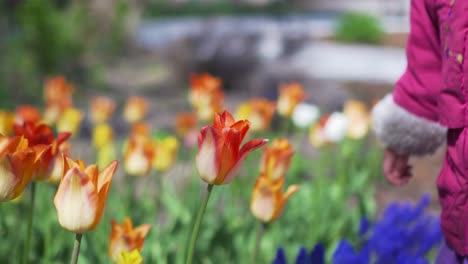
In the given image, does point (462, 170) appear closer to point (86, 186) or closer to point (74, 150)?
point (86, 186)

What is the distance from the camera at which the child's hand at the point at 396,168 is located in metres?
1.72

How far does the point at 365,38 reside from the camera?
12539 mm

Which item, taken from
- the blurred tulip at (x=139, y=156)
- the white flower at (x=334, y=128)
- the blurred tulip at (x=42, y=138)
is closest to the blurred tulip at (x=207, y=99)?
the white flower at (x=334, y=128)

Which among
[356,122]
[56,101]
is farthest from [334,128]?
[56,101]

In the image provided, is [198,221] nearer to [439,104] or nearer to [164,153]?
[439,104]

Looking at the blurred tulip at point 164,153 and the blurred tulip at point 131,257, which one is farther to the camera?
the blurred tulip at point 164,153

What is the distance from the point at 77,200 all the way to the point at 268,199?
0.56m

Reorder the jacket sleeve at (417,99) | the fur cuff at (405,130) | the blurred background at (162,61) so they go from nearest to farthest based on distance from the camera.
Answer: the jacket sleeve at (417,99)
the fur cuff at (405,130)
the blurred background at (162,61)

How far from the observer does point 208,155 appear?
1.14m

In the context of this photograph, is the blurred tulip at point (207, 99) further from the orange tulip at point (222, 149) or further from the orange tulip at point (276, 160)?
the orange tulip at point (222, 149)

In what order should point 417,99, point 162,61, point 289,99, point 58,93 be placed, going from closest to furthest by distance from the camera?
point 417,99
point 289,99
point 58,93
point 162,61

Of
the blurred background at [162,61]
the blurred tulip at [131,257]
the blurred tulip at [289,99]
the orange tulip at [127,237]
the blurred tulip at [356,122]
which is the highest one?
the blurred tulip at [131,257]

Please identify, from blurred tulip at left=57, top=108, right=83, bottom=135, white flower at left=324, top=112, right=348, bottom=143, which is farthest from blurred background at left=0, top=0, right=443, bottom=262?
blurred tulip at left=57, top=108, right=83, bottom=135

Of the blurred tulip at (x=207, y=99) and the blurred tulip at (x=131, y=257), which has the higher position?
the blurred tulip at (x=131, y=257)
